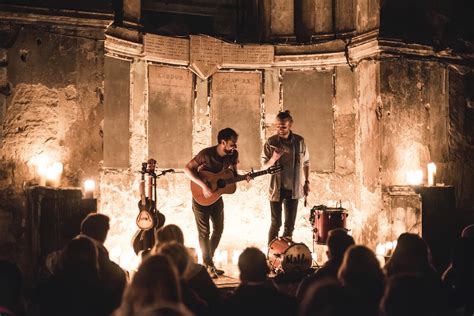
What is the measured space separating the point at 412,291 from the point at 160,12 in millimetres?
8258

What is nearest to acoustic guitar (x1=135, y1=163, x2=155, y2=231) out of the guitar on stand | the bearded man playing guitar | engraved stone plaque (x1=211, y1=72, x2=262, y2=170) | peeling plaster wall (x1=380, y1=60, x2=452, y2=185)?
the guitar on stand

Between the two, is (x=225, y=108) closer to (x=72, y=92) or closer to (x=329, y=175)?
(x=329, y=175)

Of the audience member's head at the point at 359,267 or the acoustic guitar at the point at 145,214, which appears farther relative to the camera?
the acoustic guitar at the point at 145,214

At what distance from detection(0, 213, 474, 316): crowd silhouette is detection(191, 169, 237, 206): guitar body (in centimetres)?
249

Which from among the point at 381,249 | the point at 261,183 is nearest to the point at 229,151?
the point at 261,183

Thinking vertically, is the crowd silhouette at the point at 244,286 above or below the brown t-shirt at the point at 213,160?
below

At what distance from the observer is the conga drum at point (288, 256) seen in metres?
7.09

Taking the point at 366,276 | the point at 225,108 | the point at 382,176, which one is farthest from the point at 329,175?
the point at 366,276

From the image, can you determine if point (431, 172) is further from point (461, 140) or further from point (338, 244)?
point (338, 244)

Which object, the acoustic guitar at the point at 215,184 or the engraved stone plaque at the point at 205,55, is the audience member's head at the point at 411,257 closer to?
the acoustic guitar at the point at 215,184

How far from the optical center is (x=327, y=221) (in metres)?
7.59

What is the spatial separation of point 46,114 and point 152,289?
475 centimetres

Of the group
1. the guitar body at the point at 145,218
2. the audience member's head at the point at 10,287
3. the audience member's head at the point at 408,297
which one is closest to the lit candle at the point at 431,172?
the guitar body at the point at 145,218

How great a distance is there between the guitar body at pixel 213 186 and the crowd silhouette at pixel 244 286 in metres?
2.49
